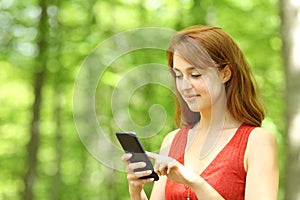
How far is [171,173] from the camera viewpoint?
2545 millimetres

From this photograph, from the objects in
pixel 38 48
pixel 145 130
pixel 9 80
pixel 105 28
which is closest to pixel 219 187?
pixel 145 130

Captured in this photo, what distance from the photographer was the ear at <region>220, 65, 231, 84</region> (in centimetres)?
280

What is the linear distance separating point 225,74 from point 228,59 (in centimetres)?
7

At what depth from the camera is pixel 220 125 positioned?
114 inches

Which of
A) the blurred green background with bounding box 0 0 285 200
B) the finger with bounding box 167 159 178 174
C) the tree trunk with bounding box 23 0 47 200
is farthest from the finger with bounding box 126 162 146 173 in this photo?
the tree trunk with bounding box 23 0 47 200

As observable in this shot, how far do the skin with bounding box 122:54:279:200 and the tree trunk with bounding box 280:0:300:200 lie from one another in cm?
230

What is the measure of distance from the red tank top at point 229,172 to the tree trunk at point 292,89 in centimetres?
233

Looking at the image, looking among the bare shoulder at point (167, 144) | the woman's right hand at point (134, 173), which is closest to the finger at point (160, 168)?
the woman's right hand at point (134, 173)

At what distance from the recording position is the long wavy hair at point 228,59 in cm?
274

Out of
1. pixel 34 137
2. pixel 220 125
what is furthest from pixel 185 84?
pixel 34 137

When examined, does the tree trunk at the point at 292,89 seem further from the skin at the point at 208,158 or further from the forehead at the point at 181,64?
the forehead at the point at 181,64

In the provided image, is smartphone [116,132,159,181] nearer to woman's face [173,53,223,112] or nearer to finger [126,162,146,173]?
finger [126,162,146,173]

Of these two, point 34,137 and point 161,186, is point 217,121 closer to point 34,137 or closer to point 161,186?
point 161,186

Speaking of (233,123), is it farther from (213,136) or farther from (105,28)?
(105,28)
